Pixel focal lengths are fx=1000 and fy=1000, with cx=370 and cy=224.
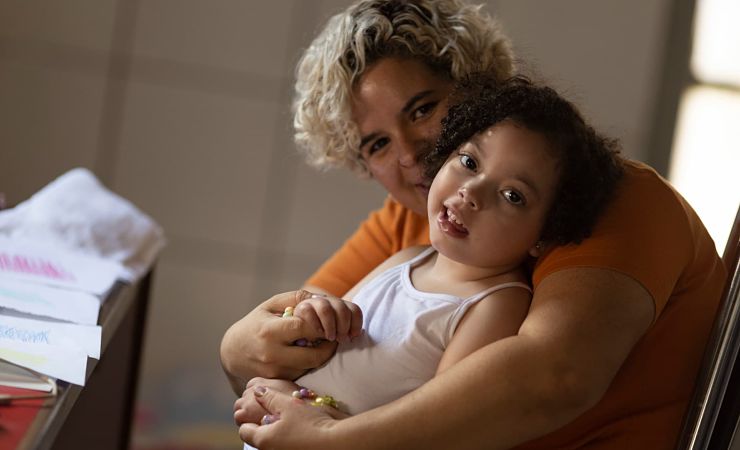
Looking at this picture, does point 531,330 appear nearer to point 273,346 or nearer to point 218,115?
point 273,346

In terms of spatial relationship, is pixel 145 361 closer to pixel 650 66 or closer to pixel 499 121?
pixel 650 66

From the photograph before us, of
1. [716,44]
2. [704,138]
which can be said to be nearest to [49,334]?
[704,138]

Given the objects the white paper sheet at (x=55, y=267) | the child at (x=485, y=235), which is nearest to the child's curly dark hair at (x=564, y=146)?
the child at (x=485, y=235)

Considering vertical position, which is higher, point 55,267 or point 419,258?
point 419,258

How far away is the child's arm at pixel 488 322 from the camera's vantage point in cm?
110

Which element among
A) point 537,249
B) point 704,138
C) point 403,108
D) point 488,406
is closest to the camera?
point 488,406

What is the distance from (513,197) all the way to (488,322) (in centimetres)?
15

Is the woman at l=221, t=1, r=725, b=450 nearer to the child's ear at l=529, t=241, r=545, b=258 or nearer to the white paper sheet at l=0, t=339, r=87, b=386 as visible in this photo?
the child's ear at l=529, t=241, r=545, b=258

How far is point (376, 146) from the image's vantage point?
1519mm

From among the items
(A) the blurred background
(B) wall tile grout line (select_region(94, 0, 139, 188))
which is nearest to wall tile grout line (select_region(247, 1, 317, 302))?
(A) the blurred background

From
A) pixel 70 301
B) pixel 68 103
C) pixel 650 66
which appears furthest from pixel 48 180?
pixel 650 66

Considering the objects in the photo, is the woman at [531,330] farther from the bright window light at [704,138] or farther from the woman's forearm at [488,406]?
the bright window light at [704,138]

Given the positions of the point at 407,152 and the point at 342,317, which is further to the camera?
the point at 407,152

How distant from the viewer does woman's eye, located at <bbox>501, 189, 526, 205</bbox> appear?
3.71 feet
